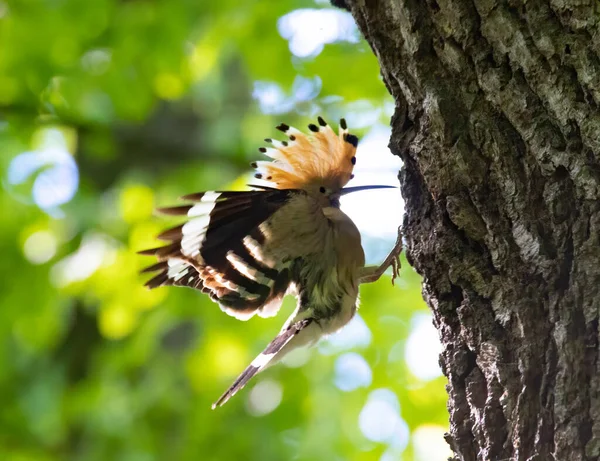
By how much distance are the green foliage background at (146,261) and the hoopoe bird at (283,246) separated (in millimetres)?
1258

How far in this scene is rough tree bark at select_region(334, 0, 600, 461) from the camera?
1.31m

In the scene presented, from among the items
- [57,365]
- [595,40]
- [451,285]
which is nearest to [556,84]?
[595,40]

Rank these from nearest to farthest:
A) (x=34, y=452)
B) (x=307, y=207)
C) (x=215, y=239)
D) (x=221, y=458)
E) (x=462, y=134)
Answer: (x=462, y=134), (x=215, y=239), (x=307, y=207), (x=221, y=458), (x=34, y=452)

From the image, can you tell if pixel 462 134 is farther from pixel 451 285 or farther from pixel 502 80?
pixel 451 285

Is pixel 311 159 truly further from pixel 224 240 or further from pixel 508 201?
pixel 508 201

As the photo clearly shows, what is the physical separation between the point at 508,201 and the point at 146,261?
3.23 meters

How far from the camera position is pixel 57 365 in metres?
5.46

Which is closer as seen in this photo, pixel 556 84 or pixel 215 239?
pixel 556 84

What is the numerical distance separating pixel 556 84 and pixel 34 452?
493cm

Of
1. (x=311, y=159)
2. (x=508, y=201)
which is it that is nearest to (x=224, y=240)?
(x=311, y=159)

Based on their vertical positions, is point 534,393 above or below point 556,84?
below

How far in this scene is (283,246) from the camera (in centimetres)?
254

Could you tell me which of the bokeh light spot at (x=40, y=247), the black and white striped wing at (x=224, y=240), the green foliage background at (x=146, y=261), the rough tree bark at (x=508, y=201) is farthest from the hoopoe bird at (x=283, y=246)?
the bokeh light spot at (x=40, y=247)

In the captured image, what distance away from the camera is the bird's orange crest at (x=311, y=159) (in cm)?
251
